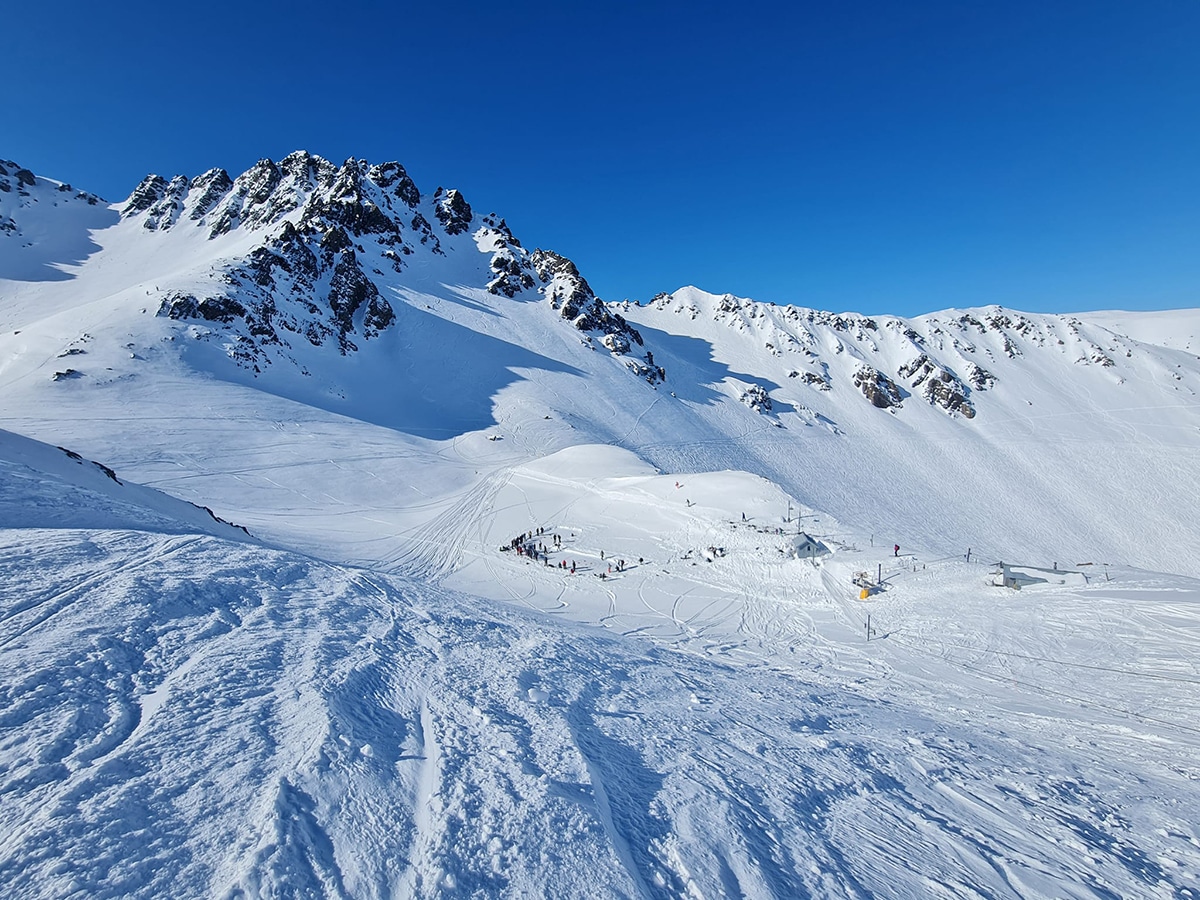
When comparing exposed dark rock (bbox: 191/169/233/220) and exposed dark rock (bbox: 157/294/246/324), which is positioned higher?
exposed dark rock (bbox: 191/169/233/220)

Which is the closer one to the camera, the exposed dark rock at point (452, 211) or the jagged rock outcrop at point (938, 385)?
the jagged rock outcrop at point (938, 385)

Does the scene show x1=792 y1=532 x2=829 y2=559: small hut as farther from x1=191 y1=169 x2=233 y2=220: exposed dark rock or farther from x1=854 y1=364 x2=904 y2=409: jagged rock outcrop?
x1=191 y1=169 x2=233 y2=220: exposed dark rock

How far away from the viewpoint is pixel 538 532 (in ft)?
87.7

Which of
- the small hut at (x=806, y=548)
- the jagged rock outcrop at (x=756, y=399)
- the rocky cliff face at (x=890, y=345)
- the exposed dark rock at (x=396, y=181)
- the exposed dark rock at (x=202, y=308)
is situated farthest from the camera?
the exposed dark rock at (x=396, y=181)

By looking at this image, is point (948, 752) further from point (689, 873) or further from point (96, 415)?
point (96, 415)

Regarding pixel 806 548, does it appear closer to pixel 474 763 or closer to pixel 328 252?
pixel 474 763

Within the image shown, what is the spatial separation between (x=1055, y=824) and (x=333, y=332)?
2739 inches

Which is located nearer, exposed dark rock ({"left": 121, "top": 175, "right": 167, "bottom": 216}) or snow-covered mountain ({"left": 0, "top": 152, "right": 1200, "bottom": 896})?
snow-covered mountain ({"left": 0, "top": 152, "right": 1200, "bottom": 896})

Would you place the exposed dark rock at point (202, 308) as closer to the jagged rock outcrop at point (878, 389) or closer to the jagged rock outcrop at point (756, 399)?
the jagged rock outcrop at point (756, 399)

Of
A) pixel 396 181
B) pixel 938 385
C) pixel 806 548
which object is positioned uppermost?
pixel 396 181

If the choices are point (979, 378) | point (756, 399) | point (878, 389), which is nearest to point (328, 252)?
point (756, 399)

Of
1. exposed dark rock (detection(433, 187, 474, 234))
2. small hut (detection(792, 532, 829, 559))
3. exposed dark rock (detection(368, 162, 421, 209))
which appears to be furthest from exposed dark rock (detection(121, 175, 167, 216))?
small hut (detection(792, 532, 829, 559))

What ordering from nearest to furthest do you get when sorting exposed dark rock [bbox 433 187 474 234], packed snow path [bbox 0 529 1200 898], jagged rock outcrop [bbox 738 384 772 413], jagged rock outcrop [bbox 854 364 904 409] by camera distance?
packed snow path [bbox 0 529 1200 898] → jagged rock outcrop [bbox 738 384 772 413] → jagged rock outcrop [bbox 854 364 904 409] → exposed dark rock [bbox 433 187 474 234]

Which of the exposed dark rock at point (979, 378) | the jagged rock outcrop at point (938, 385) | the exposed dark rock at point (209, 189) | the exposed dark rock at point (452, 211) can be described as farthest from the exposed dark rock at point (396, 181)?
the exposed dark rock at point (979, 378)
